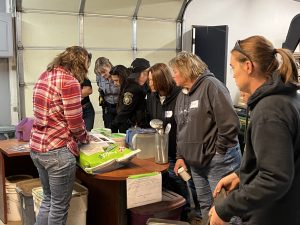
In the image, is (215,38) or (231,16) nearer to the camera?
(215,38)

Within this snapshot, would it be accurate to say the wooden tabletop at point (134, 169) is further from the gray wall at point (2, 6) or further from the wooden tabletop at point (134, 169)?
the gray wall at point (2, 6)

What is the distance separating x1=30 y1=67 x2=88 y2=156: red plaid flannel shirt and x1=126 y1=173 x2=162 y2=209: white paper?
1.38ft

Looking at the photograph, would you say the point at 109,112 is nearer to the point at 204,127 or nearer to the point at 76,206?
the point at 76,206

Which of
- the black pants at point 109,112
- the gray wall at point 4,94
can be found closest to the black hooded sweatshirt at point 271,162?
the black pants at point 109,112

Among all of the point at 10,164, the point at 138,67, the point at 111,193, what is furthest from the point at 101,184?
the point at 138,67

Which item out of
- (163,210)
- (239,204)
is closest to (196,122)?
(163,210)

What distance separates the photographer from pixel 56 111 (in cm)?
218

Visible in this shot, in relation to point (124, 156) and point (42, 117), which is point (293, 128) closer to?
point (124, 156)

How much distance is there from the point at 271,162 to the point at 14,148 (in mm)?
2329

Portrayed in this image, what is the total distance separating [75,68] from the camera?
7.45 ft

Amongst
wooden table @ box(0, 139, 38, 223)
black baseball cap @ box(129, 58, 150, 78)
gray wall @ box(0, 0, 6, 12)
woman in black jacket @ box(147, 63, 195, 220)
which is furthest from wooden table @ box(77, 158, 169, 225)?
gray wall @ box(0, 0, 6, 12)

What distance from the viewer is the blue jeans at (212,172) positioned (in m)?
2.20

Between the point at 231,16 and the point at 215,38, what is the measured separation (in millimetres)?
813

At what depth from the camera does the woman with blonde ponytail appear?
1.10m
